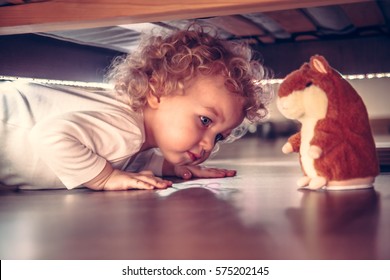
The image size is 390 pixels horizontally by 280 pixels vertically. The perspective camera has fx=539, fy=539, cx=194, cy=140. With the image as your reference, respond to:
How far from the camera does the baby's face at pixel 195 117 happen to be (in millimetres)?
776

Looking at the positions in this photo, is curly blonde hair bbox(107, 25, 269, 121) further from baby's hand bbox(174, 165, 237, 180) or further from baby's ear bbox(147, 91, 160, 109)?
baby's hand bbox(174, 165, 237, 180)

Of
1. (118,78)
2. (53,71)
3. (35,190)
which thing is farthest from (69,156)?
(53,71)

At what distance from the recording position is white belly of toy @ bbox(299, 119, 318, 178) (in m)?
0.68

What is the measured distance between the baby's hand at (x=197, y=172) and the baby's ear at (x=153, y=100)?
15 centimetres

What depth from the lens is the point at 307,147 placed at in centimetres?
69

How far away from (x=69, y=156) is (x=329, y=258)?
437 mm

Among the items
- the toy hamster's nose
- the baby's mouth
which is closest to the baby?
the baby's mouth

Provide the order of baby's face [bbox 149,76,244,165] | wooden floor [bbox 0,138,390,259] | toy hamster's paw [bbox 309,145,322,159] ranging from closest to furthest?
wooden floor [bbox 0,138,390,259]
toy hamster's paw [bbox 309,145,322,159]
baby's face [bbox 149,76,244,165]

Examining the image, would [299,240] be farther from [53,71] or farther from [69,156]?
[53,71]

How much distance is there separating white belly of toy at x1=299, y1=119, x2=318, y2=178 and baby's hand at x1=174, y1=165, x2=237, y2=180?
0.78ft

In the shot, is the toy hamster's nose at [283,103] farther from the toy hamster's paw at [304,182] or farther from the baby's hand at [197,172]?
the baby's hand at [197,172]
